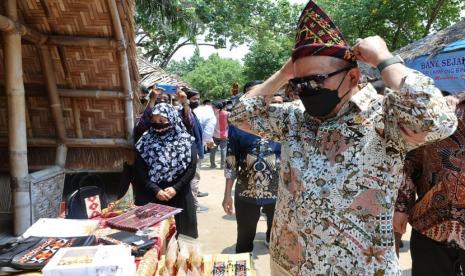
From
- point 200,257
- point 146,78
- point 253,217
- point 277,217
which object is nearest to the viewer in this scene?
point 277,217

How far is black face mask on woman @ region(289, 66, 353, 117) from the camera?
1620 mm

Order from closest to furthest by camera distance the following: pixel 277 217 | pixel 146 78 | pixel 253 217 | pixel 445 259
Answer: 1. pixel 277 217
2. pixel 445 259
3. pixel 253 217
4. pixel 146 78

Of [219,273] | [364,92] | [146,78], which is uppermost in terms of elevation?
[146,78]

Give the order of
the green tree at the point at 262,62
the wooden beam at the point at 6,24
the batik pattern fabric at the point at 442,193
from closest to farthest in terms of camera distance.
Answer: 1. the batik pattern fabric at the point at 442,193
2. the wooden beam at the point at 6,24
3. the green tree at the point at 262,62

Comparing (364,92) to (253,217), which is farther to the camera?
(253,217)

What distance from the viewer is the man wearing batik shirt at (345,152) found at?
147 cm

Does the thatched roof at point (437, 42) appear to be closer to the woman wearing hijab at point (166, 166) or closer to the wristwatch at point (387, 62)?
the woman wearing hijab at point (166, 166)

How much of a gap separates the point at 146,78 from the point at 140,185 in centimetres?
616

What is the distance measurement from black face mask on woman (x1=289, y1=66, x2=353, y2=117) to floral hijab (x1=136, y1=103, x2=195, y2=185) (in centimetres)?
221

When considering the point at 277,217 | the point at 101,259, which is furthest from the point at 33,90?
the point at 277,217

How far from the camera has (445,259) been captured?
240 cm

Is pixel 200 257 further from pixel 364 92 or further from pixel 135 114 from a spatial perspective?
pixel 135 114

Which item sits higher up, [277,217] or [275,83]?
[275,83]

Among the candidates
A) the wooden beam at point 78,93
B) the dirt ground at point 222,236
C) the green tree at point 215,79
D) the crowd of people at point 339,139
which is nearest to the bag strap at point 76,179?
the wooden beam at point 78,93
